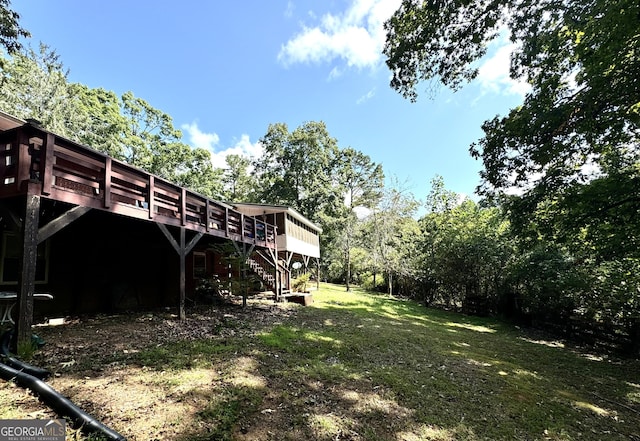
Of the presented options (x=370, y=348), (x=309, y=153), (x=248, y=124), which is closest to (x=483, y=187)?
(x=370, y=348)

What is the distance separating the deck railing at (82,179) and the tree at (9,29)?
5003 mm

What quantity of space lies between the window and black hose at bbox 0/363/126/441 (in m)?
4.50

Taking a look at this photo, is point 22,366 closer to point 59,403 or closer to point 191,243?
point 59,403

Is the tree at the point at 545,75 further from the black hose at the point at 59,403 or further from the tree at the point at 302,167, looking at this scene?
the tree at the point at 302,167

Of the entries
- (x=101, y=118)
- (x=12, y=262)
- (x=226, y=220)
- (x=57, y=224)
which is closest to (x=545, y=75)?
(x=226, y=220)

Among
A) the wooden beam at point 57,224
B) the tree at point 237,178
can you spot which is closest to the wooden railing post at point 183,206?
the wooden beam at point 57,224

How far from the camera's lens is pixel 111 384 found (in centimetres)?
346

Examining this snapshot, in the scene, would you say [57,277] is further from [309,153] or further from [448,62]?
[309,153]

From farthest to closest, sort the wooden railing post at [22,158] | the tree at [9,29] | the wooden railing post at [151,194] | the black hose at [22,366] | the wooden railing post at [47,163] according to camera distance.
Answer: the tree at [9,29]
the wooden railing post at [151,194]
the wooden railing post at [47,163]
the wooden railing post at [22,158]
the black hose at [22,366]

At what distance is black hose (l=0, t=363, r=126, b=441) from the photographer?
8.05 feet

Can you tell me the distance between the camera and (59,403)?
269 cm

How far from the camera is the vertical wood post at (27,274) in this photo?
3.77 meters

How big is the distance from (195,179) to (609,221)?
2830 centimetres

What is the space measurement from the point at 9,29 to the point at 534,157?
50.3ft
